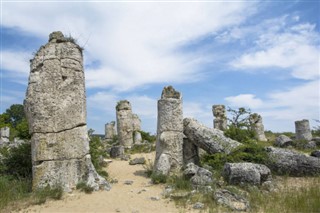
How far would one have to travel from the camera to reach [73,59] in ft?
33.6

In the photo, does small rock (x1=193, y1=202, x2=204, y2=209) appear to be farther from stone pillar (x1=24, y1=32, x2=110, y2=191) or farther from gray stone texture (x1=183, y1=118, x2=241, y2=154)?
gray stone texture (x1=183, y1=118, x2=241, y2=154)

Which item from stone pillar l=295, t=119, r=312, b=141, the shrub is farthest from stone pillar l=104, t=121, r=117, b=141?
the shrub

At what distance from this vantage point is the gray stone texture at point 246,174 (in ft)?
30.3

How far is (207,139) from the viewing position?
11766 millimetres

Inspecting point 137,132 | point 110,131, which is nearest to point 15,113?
point 110,131

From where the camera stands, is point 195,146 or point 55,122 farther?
point 195,146

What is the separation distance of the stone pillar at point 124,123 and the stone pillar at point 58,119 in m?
11.2

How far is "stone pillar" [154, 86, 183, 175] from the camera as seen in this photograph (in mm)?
11672

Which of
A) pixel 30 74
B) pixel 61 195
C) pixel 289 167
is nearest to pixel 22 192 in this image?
pixel 61 195

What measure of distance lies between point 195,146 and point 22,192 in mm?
6026

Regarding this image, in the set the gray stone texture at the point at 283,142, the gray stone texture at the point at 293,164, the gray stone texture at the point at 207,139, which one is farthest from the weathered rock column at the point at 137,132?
the gray stone texture at the point at 293,164

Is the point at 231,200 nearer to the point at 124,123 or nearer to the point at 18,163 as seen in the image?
the point at 18,163

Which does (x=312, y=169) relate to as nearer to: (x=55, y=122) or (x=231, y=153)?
(x=231, y=153)

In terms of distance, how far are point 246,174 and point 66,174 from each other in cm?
490
